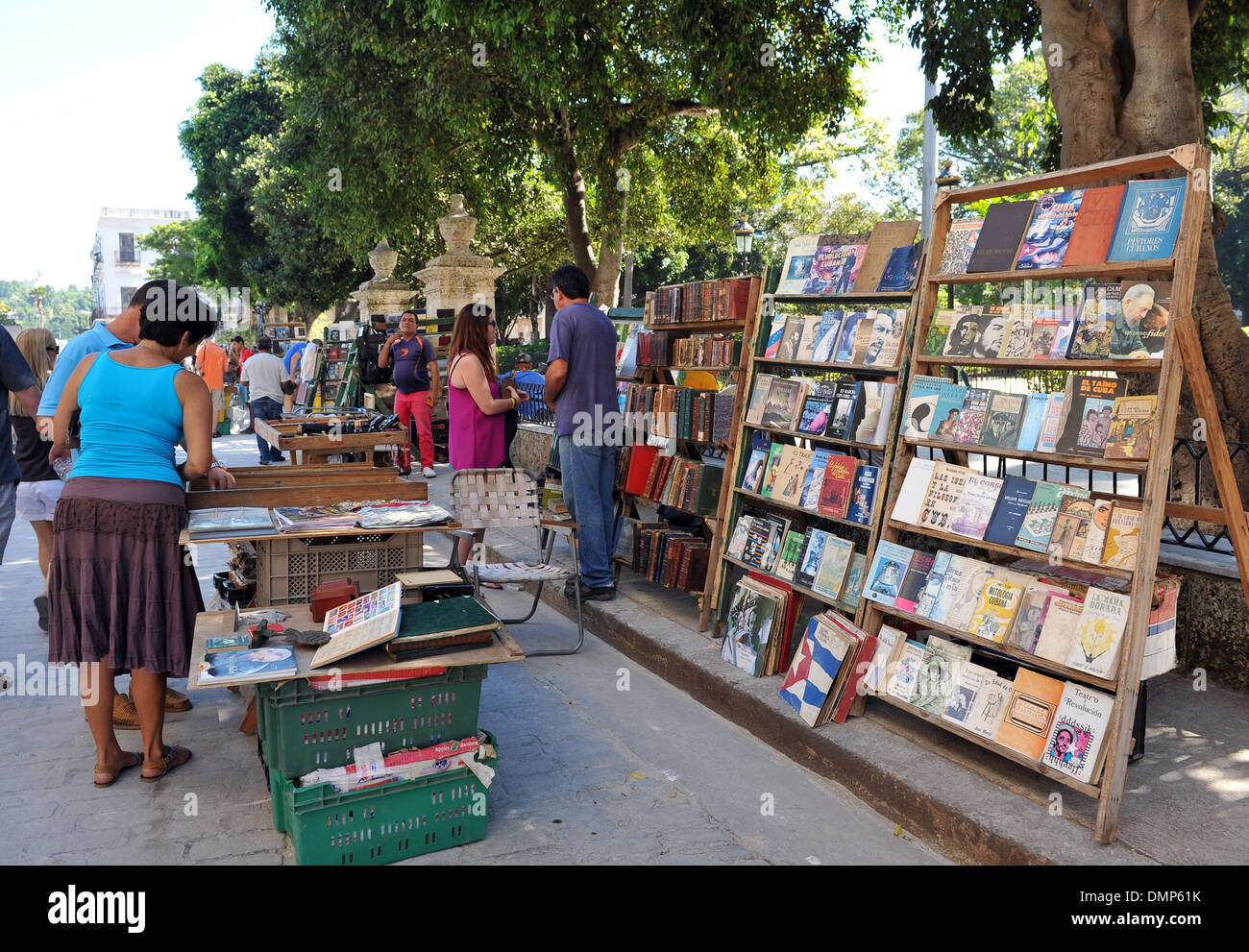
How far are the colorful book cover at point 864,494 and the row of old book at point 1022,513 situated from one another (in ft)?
0.58

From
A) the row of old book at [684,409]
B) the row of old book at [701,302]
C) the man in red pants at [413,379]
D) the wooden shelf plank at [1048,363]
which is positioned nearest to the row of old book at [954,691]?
the wooden shelf plank at [1048,363]

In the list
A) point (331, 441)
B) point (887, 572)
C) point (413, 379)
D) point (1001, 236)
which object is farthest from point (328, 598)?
point (413, 379)

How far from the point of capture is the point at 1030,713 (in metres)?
3.52

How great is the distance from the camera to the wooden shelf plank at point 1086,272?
3311mm

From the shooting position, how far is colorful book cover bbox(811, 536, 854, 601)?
14.9 feet

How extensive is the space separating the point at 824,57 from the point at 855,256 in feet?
24.9

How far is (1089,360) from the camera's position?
350 centimetres

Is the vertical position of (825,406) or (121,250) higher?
(121,250)

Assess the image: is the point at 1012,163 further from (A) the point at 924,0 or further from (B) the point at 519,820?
(B) the point at 519,820

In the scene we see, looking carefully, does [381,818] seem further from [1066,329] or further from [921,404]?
[1066,329]

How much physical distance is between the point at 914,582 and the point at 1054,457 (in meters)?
0.81

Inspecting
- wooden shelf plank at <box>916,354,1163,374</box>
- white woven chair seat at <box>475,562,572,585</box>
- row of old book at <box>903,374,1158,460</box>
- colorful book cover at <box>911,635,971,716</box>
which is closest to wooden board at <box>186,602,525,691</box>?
colorful book cover at <box>911,635,971,716</box>
